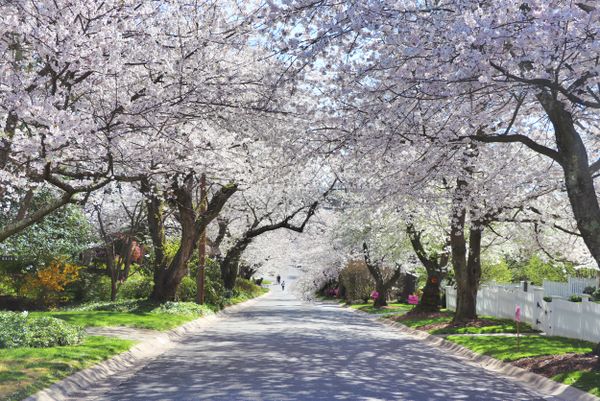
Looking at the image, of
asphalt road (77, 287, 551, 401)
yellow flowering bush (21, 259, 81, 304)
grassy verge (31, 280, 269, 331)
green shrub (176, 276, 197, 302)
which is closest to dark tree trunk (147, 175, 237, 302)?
grassy verge (31, 280, 269, 331)

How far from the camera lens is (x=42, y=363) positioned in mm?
10469

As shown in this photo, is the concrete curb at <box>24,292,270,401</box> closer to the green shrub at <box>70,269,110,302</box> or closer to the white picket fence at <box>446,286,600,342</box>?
the white picket fence at <box>446,286,600,342</box>

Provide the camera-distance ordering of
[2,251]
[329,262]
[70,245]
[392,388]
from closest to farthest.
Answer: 1. [392,388]
2. [2,251]
3. [70,245]
4. [329,262]

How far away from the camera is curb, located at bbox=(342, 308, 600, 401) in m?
10.1

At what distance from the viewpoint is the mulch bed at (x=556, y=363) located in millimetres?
11781

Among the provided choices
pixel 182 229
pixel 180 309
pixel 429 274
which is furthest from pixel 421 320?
A: pixel 182 229

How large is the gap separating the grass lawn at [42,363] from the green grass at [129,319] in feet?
16.2

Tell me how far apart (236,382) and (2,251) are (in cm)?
1950

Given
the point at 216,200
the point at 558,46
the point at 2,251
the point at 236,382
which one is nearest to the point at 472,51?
the point at 558,46

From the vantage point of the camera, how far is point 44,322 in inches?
552

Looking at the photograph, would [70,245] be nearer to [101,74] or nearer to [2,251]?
[2,251]

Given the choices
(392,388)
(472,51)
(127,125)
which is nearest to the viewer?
(472,51)

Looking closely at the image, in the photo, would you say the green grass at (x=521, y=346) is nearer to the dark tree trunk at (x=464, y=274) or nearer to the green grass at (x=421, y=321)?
the dark tree trunk at (x=464, y=274)

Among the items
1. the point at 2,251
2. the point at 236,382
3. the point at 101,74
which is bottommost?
the point at 236,382
